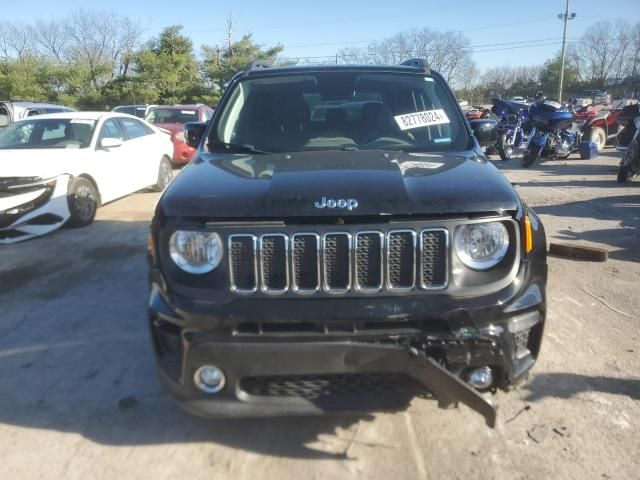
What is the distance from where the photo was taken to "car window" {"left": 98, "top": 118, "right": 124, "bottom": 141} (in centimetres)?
844

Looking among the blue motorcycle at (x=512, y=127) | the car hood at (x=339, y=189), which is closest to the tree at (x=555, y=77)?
the blue motorcycle at (x=512, y=127)

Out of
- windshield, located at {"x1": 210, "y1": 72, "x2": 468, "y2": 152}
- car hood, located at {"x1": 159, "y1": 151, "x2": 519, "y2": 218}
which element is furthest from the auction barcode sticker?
car hood, located at {"x1": 159, "y1": 151, "x2": 519, "y2": 218}

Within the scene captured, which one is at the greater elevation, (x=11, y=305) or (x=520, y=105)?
(x=520, y=105)

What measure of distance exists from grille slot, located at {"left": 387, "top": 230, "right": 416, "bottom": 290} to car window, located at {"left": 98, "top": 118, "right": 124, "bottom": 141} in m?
7.04

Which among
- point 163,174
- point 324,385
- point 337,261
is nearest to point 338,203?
point 337,261

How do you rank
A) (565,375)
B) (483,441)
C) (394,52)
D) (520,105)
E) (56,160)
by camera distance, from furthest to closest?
(394,52), (520,105), (56,160), (565,375), (483,441)

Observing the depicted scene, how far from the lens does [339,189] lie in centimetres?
247

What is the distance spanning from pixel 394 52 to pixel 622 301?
49.6m

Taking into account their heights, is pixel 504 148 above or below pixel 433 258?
below

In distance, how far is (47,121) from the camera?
Answer: 8.30 metres

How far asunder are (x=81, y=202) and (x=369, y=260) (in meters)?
6.22

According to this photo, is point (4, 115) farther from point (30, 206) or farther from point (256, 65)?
point (256, 65)

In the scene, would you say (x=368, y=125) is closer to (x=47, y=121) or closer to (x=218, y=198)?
(x=218, y=198)

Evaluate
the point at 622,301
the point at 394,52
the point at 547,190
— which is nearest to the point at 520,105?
the point at 547,190
